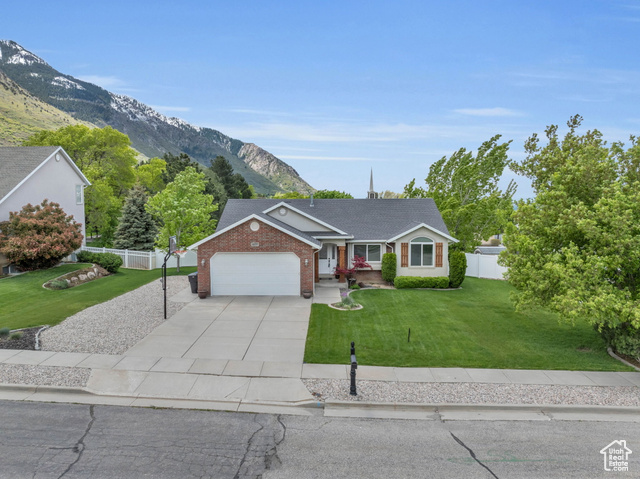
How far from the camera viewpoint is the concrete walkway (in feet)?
29.0

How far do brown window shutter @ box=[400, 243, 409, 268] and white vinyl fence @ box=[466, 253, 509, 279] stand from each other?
6.75 meters

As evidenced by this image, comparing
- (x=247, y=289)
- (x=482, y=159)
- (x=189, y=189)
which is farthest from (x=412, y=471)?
(x=482, y=159)

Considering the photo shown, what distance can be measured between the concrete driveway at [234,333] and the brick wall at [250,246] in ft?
3.74

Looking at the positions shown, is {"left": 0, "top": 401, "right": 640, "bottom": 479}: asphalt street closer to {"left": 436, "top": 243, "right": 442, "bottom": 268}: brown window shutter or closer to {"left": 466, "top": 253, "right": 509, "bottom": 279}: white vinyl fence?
{"left": 436, "top": 243, "right": 442, "bottom": 268}: brown window shutter

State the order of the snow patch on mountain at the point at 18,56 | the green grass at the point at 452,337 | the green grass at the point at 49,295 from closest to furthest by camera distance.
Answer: the green grass at the point at 452,337 → the green grass at the point at 49,295 → the snow patch on mountain at the point at 18,56

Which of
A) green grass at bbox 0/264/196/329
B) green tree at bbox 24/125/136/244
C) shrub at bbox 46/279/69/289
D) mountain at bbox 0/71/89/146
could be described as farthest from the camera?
mountain at bbox 0/71/89/146

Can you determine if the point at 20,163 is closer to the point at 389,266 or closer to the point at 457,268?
the point at 389,266

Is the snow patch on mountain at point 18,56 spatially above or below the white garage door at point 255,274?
above

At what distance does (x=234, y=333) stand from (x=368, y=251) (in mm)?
12307

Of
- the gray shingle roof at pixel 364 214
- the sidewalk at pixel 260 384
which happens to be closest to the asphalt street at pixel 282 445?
the sidewalk at pixel 260 384

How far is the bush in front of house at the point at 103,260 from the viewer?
965 inches

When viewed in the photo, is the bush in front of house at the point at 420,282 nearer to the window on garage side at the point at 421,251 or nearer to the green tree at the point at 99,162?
the window on garage side at the point at 421,251

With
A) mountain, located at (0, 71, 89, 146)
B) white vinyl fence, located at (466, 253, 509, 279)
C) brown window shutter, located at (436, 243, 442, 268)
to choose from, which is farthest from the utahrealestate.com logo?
mountain, located at (0, 71, 89, 146)

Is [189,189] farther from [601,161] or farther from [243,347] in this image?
[601,161]
